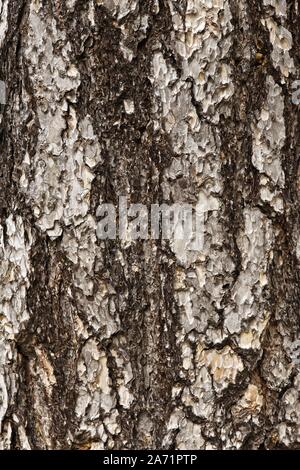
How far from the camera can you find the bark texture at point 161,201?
151cm

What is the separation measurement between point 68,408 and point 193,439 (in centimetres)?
27

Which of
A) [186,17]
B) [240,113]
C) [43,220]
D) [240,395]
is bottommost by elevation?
[240,395]

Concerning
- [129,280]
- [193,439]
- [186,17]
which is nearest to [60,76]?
[186,17]

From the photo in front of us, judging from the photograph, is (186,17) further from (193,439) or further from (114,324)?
(193,439)

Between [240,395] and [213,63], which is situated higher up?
[213,63]

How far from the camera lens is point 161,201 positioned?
1531 mm

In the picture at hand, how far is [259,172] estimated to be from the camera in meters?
1.54

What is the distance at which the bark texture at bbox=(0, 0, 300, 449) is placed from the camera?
1513 millimetres
